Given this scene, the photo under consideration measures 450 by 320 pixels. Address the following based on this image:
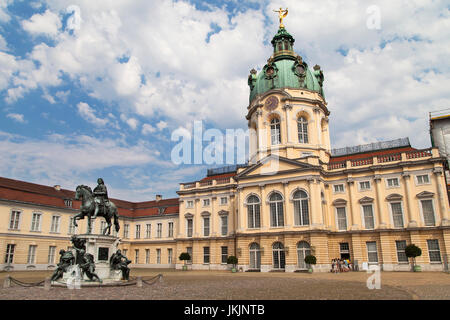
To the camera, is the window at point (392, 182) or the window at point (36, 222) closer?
the window at point (392, 182)

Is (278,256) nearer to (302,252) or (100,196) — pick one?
(302,252)

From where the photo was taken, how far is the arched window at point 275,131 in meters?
46.2

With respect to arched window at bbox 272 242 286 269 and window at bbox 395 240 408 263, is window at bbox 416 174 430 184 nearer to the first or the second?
window at bbox 395 240 408 263

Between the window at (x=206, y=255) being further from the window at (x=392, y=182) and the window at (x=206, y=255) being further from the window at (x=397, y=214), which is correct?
the window at (x=392, y=182)

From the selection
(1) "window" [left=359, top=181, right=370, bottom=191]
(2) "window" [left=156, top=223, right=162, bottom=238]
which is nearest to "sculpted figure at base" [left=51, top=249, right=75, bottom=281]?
(1) "window" [left=359, top=181, right=370, bottom=191]

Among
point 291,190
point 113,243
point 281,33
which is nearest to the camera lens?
point 113,243

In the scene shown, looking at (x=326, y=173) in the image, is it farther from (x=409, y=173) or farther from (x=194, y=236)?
(x=194, y=236)

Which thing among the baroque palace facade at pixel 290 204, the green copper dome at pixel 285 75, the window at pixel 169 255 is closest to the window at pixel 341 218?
the baroque palace facade at pixel 290 204

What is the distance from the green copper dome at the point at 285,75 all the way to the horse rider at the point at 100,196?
30.6 meters

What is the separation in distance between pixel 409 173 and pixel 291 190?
41.2 feet

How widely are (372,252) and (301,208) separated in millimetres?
8974

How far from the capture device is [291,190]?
38.9m

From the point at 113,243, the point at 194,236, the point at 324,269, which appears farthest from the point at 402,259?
the point at 113,243
